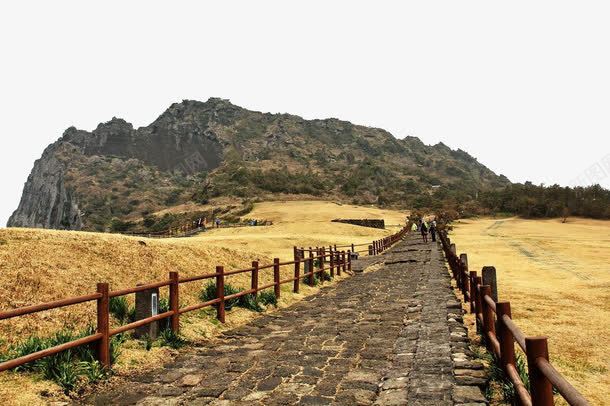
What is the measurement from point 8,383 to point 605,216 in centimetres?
9098

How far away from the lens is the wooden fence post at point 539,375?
136 inches

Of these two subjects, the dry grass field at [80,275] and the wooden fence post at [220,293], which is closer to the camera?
the dry grass field at [80,275]

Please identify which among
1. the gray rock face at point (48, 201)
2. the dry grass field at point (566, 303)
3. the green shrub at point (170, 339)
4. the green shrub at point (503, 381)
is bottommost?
the dry grass field at point (566, 303)

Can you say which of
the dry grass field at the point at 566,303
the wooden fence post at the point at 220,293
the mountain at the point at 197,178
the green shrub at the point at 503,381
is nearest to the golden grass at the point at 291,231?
the wooden fence post at the point at 220,293

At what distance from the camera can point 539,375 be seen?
3.50 meters

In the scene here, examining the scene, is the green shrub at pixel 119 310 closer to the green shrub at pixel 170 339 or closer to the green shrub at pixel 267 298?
the green shrub at pixel 170 339

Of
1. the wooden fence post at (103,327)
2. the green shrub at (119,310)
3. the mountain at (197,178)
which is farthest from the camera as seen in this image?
the mountain at (197,178)

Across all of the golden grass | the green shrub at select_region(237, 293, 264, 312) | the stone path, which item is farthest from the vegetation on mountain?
the stone path

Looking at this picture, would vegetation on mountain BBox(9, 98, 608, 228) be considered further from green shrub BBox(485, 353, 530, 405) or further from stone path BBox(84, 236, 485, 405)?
green shrub BBox(485, 353, 530, 405)

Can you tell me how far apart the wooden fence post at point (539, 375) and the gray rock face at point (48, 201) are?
12700 centimetres

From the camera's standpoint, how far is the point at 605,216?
78.3 m

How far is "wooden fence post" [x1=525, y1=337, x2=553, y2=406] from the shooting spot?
3455mm

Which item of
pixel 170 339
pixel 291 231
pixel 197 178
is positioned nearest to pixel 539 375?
pixel 170 339

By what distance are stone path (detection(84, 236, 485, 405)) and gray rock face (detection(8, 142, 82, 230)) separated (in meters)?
121
